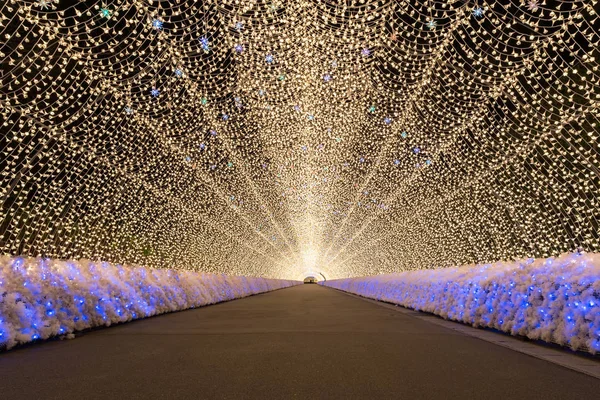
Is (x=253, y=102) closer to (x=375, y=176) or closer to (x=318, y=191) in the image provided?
(x=375, y=176)

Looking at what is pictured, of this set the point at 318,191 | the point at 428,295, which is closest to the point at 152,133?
the point at 428,295

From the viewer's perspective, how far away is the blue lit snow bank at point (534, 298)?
16.0ft

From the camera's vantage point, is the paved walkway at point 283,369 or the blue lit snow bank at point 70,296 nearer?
the paved walkway at point 283,369

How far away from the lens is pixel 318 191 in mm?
21281

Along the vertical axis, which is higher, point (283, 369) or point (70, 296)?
point (283, 369)

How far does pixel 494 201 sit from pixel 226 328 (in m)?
6.40

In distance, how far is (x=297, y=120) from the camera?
13.6 meters

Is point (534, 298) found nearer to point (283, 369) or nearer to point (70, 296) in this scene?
point (283, 369)

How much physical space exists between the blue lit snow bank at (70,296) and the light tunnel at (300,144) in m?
0.03

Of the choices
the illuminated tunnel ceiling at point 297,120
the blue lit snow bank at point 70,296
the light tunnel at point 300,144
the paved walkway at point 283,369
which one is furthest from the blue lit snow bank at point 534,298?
the blue lit snow bank at point 70,296

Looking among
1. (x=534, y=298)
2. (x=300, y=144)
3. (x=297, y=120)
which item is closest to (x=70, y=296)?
(x=534, y=298)

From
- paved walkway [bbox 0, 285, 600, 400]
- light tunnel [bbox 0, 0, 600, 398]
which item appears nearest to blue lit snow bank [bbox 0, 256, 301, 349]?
light tunnel [bbox 0, 0, 600, 398]

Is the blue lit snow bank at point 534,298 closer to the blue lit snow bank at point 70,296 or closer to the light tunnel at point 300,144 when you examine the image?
the light tunnel at point 300,144

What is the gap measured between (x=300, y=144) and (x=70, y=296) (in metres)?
9.77
